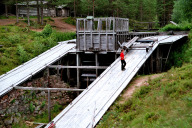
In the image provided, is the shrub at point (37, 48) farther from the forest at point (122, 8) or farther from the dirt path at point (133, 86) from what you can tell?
A: the forest at point (122, 8)

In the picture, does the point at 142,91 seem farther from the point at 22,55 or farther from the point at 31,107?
the point at 22,55

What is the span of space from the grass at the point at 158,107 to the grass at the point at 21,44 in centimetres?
1203

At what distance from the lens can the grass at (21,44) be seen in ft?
62.7

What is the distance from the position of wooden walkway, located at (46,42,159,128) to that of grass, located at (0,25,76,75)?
9272mm

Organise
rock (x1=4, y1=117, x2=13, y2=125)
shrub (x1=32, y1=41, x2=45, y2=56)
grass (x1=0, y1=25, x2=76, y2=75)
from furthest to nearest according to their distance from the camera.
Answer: shrub (x1=32, y1=41, x2=45, y2=56), grass (x1=0, y1=25, x2=76, y2=75), rock (x1=4, y1=117, x2=13, y2=125)

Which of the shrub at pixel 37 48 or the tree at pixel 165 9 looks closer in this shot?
the shrub at pixel 37 48

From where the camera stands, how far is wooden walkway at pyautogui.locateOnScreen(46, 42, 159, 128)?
973 cm

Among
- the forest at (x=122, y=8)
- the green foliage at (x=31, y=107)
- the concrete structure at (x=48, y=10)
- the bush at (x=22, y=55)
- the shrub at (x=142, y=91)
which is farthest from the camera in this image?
the concrete structure at (x=48, y=10)

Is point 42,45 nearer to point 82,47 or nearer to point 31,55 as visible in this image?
point 31,55

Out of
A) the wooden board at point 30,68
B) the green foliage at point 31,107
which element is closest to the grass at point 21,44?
the wooden board at point 30,68

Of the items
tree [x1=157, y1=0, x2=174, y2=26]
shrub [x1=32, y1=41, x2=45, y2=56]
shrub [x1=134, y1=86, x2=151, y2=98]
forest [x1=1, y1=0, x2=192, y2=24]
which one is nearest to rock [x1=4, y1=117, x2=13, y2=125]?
shrub [x1=134, y1=86, x2=151, y2=98]

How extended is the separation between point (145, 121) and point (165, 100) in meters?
1.77

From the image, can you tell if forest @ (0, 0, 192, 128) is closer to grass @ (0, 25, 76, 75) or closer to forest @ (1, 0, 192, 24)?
grass @ (0, 25, 76, 75)

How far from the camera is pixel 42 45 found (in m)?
21.9
